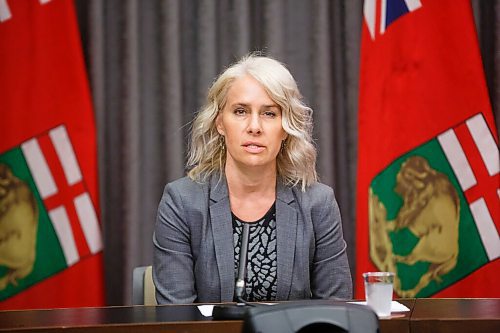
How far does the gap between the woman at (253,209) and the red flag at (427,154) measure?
30.4 inches

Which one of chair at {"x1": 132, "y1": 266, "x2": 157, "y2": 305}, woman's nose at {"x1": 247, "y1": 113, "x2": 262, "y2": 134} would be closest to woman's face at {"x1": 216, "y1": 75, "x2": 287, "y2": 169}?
woman's nose at {"x1": 247, "y1": 113, "x2": 262, "y2": 134}

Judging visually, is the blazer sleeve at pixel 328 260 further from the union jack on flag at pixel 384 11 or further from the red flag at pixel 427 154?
the union jack on flag at pixel 384 11

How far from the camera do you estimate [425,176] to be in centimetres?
362

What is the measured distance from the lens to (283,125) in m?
2.80

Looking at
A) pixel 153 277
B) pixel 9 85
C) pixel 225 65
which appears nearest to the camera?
pixel 153 277

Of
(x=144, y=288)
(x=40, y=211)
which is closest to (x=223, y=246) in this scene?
(x=144, y=288)

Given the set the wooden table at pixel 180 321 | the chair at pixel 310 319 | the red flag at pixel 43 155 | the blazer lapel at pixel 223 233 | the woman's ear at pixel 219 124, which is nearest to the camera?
the chair at pixel 310 319

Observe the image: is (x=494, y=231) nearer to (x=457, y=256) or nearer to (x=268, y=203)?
(x=457, y=256)

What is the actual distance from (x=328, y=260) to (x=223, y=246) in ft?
1.17

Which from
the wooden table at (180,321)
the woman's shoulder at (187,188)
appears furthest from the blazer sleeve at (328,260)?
the wooden table at (180,321)

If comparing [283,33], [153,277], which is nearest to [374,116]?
[283,33]

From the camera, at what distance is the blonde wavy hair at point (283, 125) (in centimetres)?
279

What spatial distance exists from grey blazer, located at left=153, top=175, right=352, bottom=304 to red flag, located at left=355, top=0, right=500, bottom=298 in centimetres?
82

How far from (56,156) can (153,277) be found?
1.04m
